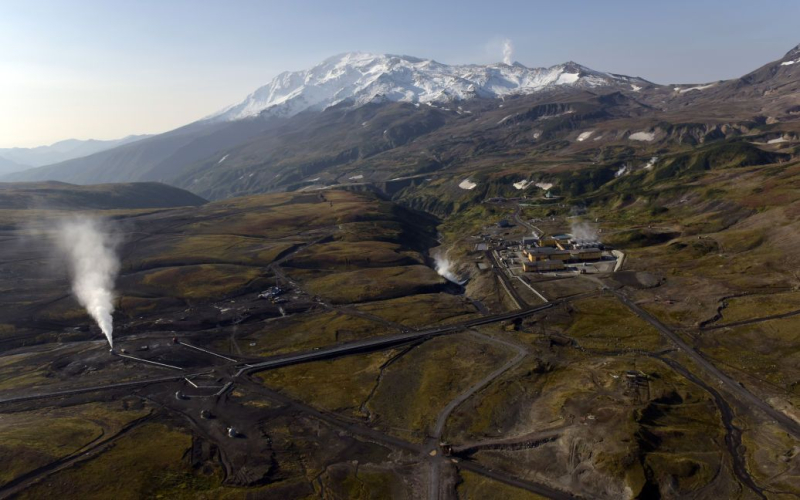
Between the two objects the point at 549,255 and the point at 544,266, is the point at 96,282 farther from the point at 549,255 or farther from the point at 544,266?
the point at 549,255

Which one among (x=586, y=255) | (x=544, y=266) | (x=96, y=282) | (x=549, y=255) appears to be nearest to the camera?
(x=544, y=266)

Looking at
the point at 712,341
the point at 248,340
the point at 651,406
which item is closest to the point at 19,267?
the point at 248,340

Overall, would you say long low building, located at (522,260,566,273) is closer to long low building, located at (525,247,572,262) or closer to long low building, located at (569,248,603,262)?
long low building, located at (525,247,572,262)

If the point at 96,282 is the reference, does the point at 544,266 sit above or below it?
below

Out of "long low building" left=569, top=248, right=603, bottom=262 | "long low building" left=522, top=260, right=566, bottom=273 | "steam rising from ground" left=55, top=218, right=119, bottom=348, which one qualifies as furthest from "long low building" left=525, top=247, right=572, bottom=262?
"steam rising from ground" left=55, top=218, right=119, bottom=348

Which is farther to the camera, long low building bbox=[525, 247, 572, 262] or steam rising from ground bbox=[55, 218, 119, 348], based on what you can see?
long low building bbox=[525, 247, 572, 262]

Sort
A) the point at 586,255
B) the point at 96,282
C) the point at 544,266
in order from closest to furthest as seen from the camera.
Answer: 1. the point at 544,266
2. the point at 96,282
3. the point at 586,255

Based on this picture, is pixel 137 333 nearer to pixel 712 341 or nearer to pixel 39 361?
pixel 39 361

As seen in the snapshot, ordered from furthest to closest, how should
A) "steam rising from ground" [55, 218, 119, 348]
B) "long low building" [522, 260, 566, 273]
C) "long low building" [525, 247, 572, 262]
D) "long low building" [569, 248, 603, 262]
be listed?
"long low building" [525, 247, 572, 262]
"long low building" [569, 248, 603, 262]
"long low building" [522, 260, 566, 273]
"steam rising from ground" [55, 218, 119, 348]

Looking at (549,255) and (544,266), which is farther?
(549,255)

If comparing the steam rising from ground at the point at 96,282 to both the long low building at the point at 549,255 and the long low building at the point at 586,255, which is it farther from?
the long low building at the point at 586,255

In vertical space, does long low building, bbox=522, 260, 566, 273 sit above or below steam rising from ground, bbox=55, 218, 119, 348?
below

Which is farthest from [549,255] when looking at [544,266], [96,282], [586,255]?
[96,282]

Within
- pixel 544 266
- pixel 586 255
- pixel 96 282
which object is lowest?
pixel 544 266
